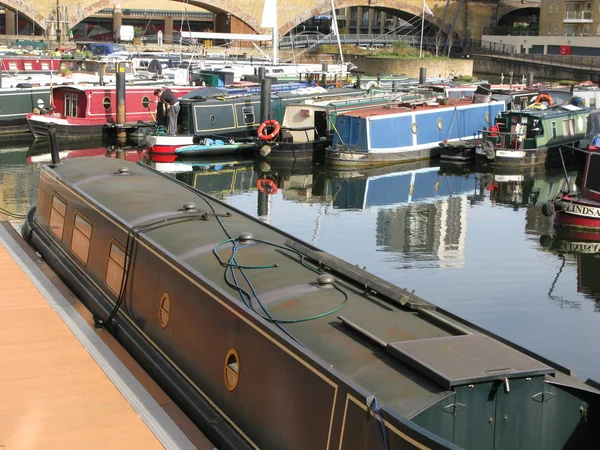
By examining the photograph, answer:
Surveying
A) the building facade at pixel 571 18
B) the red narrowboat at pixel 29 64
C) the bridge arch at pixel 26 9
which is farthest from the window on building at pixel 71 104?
the building facade at pixel 571 18

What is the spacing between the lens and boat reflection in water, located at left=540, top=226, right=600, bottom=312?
15898 millimetres

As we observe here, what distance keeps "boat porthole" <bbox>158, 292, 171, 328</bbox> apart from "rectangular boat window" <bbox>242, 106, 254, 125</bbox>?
23.7 metres

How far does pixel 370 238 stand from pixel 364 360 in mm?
13319

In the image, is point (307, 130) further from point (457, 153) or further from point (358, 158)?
point (457, 153)

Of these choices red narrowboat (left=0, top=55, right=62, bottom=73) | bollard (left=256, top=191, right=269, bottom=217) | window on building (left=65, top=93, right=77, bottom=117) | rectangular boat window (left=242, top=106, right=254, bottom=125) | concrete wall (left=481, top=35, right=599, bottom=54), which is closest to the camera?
bollard (left=256, top=191, right=269, bottom=217)

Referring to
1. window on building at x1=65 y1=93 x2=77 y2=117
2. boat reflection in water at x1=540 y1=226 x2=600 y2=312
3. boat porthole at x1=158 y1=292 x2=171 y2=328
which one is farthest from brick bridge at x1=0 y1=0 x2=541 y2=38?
boat porthole at x1=158 y1=292 x2=171 y2=328

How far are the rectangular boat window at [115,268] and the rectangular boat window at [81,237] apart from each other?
748mm

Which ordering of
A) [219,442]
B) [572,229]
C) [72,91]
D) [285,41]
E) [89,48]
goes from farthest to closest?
[285,41]
[89,48]
[72,91]
[572,229]
[219,442]

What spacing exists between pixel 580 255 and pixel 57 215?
36.1 ft

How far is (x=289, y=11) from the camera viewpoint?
229ft

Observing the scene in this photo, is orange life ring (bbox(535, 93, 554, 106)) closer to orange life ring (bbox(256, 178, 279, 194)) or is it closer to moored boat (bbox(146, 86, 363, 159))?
moored boat (bbox(146, 86, 363, 159))

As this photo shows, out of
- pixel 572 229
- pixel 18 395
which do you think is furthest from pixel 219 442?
pixel 572 229

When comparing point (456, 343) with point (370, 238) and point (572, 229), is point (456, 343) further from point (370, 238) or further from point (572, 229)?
point (572, 229)

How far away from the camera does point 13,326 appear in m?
9.24
